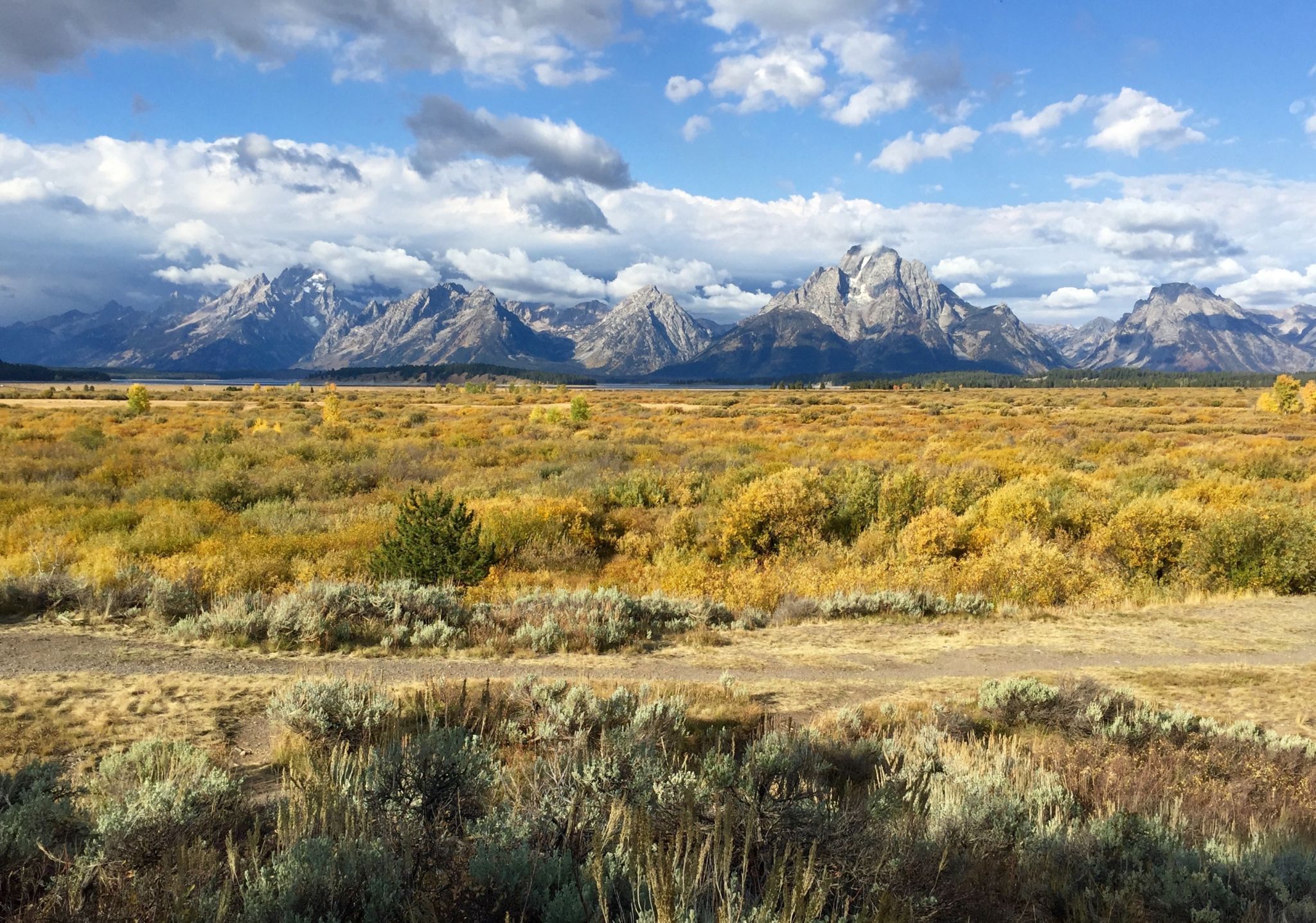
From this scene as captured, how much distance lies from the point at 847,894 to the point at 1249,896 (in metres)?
2.45

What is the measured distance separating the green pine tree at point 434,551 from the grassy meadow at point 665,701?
0.43 meters

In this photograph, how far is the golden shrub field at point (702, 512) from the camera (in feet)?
44.2

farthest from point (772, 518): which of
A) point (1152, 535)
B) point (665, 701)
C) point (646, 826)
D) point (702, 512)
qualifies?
point (646, 826)

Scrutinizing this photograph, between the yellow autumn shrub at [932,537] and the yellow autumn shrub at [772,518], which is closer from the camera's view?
the yellow autumn shrub at [932,537]

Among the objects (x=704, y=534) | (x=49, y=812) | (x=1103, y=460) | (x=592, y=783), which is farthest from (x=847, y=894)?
(x=1103, y=460)

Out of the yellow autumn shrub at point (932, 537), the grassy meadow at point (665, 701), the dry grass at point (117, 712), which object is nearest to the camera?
the grassy meadow at point (665, 701)

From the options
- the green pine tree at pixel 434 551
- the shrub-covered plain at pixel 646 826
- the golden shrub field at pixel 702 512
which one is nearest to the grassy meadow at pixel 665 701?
the shrub-covered plain at pixel 646 826

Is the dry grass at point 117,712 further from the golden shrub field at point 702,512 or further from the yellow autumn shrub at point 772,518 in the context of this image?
the yellow autumn shrub at point 772,518

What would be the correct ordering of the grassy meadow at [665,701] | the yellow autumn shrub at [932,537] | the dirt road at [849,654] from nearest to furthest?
the grassy meadow at [665,701] < the dirt road at [849,654] < the yellow autumn shrub at [932,537]

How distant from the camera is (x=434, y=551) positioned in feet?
43.0

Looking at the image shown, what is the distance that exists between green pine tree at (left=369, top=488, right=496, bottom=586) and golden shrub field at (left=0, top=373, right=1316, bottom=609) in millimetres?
663

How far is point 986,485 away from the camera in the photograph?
21.3m

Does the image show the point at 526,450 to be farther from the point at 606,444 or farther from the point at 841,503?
the point at 841,503

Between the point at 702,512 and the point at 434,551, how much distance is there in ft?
27.0
